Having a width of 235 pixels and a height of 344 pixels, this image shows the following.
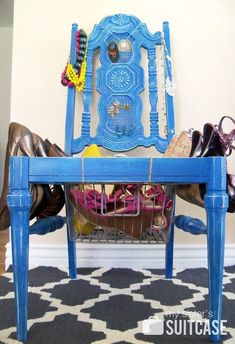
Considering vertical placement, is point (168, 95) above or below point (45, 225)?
above

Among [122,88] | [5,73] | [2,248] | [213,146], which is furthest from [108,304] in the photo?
[5,73]

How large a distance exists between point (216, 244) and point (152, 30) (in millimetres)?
924

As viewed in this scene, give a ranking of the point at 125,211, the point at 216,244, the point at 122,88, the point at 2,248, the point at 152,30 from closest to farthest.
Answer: the point at 216,244 → the point at 125,211 → the point at 122,88 → the point at 152,30 → the point at 2,248

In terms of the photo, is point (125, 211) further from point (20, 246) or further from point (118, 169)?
point (20, 246)

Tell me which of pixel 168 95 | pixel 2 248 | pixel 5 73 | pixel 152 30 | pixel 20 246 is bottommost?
pixel 2 248

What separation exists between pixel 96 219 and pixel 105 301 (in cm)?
23

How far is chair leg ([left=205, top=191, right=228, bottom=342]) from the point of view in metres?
0.63

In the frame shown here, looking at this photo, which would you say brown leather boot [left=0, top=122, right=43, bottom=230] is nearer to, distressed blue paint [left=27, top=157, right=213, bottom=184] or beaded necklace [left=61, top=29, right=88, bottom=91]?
distressed blue paint [left=27, top=157, right=213, bottom=184]

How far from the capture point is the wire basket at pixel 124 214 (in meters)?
0.77

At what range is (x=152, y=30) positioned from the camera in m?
1.25

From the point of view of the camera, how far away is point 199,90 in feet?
4.13

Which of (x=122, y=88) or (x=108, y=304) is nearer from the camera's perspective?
(x=108, y=304)

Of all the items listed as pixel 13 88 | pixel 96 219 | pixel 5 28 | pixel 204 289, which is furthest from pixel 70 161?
pixel 5 28

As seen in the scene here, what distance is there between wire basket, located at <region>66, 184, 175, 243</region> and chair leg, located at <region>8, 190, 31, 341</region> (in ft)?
0.58
